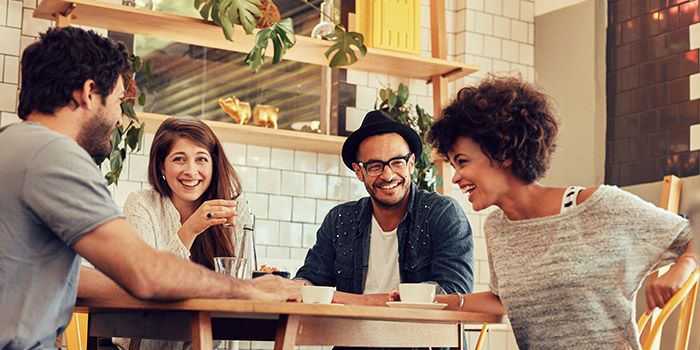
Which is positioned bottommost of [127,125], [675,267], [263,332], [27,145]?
[263,332]

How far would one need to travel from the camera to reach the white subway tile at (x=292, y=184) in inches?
201

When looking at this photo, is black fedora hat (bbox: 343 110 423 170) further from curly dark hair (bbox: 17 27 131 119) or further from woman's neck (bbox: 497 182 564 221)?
curly dark hair (bbox: 17 27 131 119)

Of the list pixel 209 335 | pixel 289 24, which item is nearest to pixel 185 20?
pixel 289 24

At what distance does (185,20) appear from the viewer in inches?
172

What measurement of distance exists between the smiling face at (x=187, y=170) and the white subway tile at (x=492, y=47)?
104 inches

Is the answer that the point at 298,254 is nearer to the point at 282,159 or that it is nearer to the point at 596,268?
the point at 282,159

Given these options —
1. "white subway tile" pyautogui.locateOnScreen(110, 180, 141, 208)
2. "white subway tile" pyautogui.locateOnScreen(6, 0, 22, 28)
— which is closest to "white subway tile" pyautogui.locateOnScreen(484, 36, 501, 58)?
"white subway tile" pyautogui.locateOnScreen(110, 180, 141, 208)

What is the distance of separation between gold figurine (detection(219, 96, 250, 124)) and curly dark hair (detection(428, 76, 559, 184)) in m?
2.33

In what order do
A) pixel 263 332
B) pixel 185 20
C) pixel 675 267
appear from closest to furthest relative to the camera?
pixel 675 267
pixel 263 332
pixel 185 20

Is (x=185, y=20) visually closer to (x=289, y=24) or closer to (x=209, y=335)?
(x=289, y=24)

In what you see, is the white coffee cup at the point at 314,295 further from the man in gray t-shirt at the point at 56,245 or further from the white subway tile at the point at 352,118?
the white subway tile at the point at 352,118

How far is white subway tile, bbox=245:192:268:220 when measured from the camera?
5.01m

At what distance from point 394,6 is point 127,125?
1.53 meters

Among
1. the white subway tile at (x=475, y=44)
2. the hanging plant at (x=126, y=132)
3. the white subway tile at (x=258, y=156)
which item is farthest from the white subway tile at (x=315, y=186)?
the white subway tile at (x=475, y=44)
